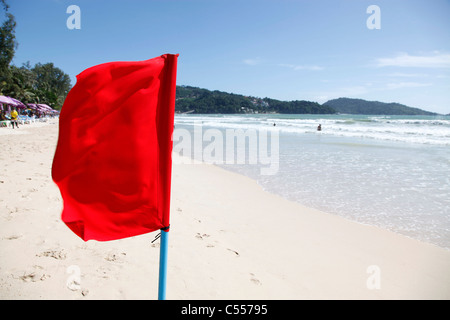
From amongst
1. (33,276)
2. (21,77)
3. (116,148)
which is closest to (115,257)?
(33,276)

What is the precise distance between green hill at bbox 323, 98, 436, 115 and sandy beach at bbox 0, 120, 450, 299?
169 m

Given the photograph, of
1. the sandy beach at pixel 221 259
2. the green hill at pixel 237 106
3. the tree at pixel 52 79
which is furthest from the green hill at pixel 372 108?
the sandy beach at pixel 221 259

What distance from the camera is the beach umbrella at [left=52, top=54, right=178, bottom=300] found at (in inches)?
61.3

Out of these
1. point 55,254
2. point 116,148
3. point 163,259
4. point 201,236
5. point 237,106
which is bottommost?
point 201,236

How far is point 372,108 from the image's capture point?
505ft

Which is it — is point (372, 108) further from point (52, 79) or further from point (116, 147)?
point (116, 147)

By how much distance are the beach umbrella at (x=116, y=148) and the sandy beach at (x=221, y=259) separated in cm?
148

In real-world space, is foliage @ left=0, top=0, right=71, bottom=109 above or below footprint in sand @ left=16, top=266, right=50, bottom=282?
above

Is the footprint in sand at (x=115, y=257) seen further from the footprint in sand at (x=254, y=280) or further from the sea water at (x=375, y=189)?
the sea water at (x=375, y=189)

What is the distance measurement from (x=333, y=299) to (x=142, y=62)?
9.79 feet

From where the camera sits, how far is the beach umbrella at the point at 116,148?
1.56 meters

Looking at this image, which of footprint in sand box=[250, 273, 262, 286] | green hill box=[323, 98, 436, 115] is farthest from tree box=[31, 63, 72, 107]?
green hill box=[323, 98, 436, 115]

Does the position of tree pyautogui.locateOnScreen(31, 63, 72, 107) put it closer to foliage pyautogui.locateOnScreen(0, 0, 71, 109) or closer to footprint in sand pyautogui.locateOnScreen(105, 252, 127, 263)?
foliage pyautogui.locateOnScreen(0, 0, 71, 109)

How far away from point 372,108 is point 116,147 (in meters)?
177
